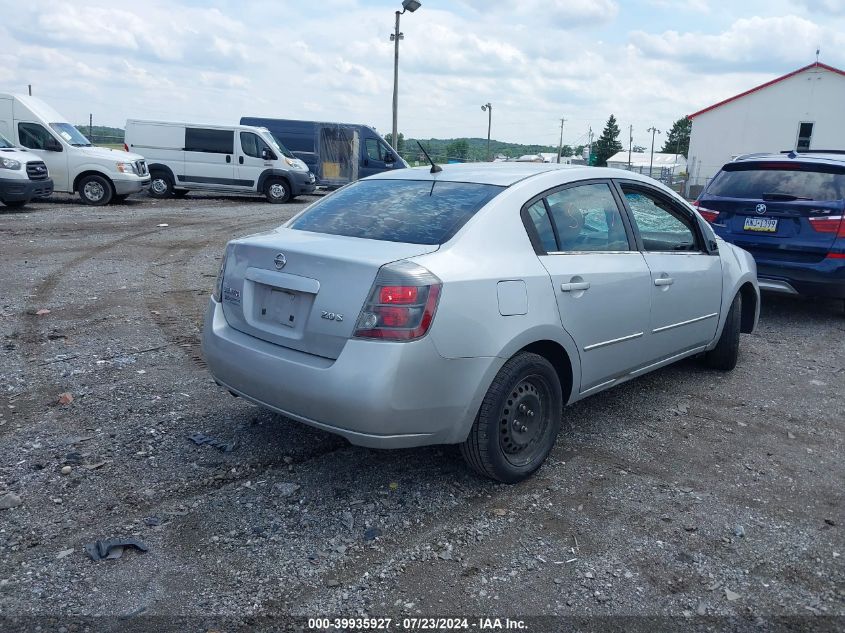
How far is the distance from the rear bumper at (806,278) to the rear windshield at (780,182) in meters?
0.69

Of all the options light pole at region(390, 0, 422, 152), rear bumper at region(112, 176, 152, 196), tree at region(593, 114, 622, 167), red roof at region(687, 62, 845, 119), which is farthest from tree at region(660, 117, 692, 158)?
rear bumper at region(112, 176, 152, 196)

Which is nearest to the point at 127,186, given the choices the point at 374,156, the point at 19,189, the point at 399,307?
the point at 19,189

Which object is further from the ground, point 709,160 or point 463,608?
point 709,160

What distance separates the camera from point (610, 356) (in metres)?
4.49

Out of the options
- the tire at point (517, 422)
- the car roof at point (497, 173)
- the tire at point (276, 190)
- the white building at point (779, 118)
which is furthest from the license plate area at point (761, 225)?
the white building at point (779, 118)

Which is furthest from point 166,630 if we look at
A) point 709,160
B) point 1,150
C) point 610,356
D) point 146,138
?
point 709,160

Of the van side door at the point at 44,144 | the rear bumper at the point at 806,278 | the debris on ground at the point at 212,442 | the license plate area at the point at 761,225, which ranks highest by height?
the van side door at the point at 44,144

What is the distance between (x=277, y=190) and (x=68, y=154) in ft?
19.2

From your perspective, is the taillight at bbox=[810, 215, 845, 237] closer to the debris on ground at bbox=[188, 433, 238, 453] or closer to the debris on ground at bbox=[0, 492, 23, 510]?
the debris on ground at bbox=[188, 433, 238, 453]

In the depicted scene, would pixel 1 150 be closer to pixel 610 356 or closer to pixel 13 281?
pixel 13 281

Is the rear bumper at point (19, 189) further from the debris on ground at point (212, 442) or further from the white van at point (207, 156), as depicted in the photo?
the debris on ground at point (212, 442)

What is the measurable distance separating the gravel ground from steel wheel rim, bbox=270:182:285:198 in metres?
16.2

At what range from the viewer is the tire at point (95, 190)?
59.9 feet

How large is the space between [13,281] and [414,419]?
7476 millimetres
